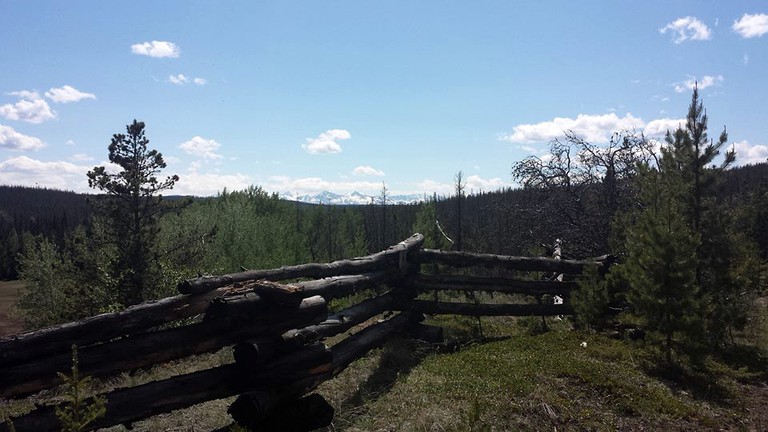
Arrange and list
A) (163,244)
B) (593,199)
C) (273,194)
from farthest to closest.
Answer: (273,194)
(163,244)
(593,199)

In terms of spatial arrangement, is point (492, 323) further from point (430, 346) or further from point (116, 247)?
point (116, 247)

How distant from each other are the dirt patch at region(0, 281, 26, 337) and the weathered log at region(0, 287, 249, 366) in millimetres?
31681

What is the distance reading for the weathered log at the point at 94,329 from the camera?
13.2 ft

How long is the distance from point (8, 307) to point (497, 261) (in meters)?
64.4

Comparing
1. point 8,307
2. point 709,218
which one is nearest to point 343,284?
point 709,218

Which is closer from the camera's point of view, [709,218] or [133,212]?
[709,218]

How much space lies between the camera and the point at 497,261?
1130 cm

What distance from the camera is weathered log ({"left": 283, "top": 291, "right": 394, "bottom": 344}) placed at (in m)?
6.16

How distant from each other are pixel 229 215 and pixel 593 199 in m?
21.3

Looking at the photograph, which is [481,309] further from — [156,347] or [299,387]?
[156,347]

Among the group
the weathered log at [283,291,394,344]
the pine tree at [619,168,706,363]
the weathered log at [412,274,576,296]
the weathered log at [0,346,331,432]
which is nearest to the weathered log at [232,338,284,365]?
the weathered log at [0,346,331,432]

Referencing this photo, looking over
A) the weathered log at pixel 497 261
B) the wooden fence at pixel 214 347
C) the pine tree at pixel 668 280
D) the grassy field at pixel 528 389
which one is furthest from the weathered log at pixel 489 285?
→ the pine tree at pixel 668 280

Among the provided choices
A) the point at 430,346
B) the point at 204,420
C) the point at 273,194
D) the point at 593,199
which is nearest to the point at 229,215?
the point at 273,194

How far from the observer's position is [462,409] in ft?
19.6
